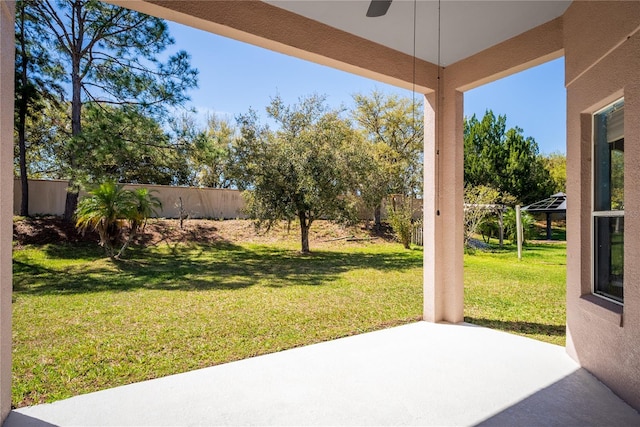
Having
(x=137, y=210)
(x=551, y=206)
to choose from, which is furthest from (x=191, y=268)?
(x=551, y=206)

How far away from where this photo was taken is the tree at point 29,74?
6.20m

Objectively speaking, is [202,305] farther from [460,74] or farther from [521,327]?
[460,74]

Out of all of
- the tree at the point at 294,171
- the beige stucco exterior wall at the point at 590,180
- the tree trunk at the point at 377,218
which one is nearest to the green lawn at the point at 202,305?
the beige stucco exterior wall at the point at 590,180

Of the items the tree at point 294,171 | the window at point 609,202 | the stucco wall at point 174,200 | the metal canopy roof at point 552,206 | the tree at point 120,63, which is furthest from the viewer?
the metal canopy roof at point 552,206

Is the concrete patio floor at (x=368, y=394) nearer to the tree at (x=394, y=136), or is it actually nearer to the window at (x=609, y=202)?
the window at (x=609, y=202)

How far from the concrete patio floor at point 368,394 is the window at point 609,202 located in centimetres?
73

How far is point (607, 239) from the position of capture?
101 inches

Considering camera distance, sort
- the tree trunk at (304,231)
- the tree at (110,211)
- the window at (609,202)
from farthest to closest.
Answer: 1. the tree trunk at (304,231)
2. the tree at (110,211)
3. the window at (609,202)

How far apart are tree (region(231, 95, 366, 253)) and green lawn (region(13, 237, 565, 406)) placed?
1167 mm

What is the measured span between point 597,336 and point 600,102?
5.47 feet

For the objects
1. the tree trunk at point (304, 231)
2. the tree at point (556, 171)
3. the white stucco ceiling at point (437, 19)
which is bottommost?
the tree trunk at point (304, 231)

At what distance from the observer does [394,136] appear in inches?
551

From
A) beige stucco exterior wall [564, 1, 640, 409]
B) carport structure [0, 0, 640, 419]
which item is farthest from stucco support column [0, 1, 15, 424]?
beige stucco exterior wall [564, 1, 640, 409]

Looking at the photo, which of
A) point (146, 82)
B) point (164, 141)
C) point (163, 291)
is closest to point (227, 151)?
point (164, 141)
